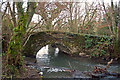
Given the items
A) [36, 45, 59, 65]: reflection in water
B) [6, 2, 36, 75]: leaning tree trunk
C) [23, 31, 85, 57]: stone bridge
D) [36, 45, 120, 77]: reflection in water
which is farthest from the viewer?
[23, 31, 85, 57]: stone bridge

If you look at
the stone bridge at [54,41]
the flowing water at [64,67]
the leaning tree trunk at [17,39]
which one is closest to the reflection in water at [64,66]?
the flowing water at [64,67]

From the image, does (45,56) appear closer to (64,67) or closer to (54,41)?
(54,41)

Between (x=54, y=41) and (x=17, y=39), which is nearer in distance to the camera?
(x=17, y=39)

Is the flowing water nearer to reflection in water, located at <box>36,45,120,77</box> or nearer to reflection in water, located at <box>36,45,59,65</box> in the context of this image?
reflection in water, located at <box>36,45,120,77</box>

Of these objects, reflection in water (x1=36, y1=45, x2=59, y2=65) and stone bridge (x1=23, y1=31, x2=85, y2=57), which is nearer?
reflection in water (x1=36, y1=45, x2=59, y2=65)

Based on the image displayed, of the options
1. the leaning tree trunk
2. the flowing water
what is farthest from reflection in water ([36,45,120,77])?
the leaning tree trunk

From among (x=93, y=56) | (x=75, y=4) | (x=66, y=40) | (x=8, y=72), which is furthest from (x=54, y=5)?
(x=8, y=72)

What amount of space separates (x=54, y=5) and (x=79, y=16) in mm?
4804

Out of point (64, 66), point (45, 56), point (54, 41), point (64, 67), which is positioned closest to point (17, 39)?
point (64, 67)

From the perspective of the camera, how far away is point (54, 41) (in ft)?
37.4

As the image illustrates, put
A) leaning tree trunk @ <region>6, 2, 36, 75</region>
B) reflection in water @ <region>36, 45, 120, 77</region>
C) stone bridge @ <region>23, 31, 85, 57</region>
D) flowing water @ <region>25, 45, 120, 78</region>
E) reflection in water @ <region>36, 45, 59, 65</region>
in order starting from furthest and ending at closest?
stone bridge @ <region>23, 31, 85, 57</region> → reflection in water @ <region>36, 45, 59, 65</region> → reflection in water @ <region>36, 45, 120, 77</region> → flowing water @ <region>25, 45, 120, 78</region> → leaning tree trunk @ <region>6, 2, 36, 75</region>

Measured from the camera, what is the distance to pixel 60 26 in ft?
56.4

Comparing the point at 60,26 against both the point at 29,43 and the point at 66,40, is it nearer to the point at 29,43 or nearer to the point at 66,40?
the point at 66,40

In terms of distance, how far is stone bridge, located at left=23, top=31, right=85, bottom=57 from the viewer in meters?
11.1
